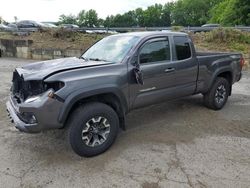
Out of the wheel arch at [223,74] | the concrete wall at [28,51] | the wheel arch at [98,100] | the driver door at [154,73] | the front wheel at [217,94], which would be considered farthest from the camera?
the concrete wall at [28,51]

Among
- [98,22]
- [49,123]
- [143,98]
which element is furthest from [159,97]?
[98,22]

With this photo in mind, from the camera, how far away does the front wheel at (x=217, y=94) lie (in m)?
6.43

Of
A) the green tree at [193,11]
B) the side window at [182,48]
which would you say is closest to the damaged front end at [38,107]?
the side window at [182,48]

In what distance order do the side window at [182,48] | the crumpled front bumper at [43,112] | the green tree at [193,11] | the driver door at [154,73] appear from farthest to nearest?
the green tree at [193,11] < the side window at [182,48] < the driver door at [154,73] < the crumpled front bumper at [43,112]

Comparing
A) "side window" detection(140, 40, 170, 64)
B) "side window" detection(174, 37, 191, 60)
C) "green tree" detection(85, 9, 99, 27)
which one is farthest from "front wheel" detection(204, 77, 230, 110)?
"green tree" detection(85, 9, 99, 27)

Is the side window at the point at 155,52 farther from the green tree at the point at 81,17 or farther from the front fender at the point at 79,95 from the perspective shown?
the green tree at the point at 81,17

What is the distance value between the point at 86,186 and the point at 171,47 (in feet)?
9.76

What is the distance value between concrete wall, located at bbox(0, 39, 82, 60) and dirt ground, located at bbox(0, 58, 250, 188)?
9714mm

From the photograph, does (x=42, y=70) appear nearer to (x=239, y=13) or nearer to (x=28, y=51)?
(x=28, y=51)

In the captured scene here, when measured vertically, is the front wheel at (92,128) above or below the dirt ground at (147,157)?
above

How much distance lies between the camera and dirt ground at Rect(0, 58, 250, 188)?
12.5 ft

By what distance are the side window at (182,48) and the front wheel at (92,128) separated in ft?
6.27

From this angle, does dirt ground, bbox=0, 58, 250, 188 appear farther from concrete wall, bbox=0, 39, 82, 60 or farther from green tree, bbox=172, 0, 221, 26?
green tree, bbox=172, 0, 221, 26

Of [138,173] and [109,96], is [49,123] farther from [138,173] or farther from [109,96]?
[138,173]
